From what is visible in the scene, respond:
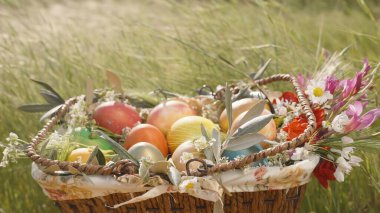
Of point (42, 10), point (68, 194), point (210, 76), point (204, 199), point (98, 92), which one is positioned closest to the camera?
point (204, 199)

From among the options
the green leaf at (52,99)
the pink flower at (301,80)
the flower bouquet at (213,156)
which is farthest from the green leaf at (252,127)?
the green leaf at (52,99)

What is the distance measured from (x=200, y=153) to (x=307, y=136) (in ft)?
0.72

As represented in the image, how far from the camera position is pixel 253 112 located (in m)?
1.35

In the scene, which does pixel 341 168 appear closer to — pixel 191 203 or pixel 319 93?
pixel 319 93

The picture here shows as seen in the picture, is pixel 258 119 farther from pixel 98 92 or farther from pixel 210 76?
pixel 210 76

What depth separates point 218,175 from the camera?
47.6 inches

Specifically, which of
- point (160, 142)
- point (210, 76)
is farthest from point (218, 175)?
point (210, 76)

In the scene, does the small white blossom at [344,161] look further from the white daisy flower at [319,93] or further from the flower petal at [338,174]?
the white daisy flower at [319,93]

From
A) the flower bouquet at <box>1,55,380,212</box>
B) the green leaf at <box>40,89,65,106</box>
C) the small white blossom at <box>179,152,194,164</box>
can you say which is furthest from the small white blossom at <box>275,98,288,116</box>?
the green leaf at <box>40,89,65,106</box>

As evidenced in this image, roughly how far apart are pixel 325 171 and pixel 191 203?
33 centimetres

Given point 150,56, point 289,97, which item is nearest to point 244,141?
point 289,97

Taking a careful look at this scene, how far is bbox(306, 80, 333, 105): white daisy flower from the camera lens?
1449mm

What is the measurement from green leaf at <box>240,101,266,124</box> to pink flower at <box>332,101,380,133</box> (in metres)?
0.15

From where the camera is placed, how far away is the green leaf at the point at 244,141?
1.27 m
